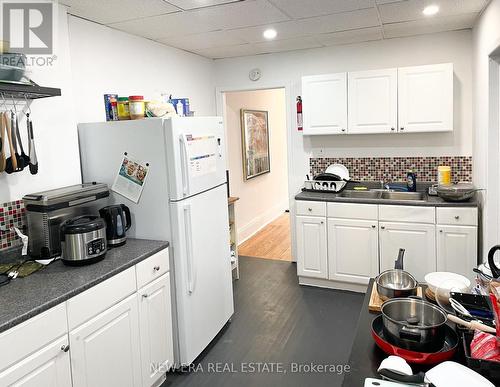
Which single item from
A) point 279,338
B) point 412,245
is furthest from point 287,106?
point 279,338

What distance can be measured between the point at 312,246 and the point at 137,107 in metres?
2.19

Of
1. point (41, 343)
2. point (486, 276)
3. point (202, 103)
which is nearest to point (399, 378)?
point (486, 276)

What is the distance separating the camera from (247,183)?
5.87 m

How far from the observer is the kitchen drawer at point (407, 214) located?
11.5 ft

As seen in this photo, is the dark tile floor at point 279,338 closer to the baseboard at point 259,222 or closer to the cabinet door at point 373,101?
the baseboard at point 259,222

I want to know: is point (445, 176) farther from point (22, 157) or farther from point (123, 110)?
point (22, 157)

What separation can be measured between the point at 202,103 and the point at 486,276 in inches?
142

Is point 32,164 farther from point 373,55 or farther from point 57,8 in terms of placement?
point 373,55

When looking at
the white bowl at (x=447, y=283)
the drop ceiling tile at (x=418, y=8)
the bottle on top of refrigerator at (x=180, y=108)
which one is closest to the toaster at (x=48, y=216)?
the bottle on top of refrigerator at (x=180, y=108)

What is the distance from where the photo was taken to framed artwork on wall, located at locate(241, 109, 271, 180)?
571 cm

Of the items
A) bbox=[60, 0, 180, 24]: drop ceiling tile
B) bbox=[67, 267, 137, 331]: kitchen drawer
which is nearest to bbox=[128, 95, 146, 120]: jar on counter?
bbox=[60, 0, 180, 24]: drop ceiling tile

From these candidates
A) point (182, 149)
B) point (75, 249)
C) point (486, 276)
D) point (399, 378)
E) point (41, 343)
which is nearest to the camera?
point (399, 378)

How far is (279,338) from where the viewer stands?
3117 mm

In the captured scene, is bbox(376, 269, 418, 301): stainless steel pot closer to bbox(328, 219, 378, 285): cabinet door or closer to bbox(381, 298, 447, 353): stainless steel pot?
bbox(381, 298, 447, 353): stainless steel pot
